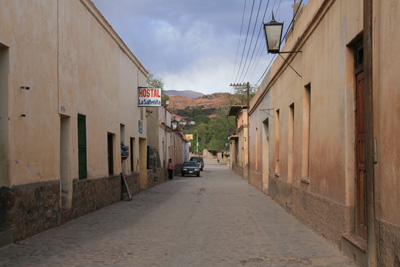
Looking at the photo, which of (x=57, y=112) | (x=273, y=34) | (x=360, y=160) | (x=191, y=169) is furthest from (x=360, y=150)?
Answer: (x=191, y=169)

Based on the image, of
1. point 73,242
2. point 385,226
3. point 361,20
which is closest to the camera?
point 385,226

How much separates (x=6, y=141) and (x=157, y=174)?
65.1ft

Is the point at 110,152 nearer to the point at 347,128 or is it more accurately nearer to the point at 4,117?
the point at 4,117

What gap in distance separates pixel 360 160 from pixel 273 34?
5052 mm

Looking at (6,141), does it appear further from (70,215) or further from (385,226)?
(385,226)

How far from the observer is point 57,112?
977cm

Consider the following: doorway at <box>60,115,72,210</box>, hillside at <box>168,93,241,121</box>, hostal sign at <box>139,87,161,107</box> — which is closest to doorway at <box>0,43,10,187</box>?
doorway at <box>60,115,72,210</box>

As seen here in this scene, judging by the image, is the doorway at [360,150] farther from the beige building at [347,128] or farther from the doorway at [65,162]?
the doorway at [65,162]

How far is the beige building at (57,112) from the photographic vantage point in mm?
7488

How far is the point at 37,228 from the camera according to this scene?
8477 millimetres

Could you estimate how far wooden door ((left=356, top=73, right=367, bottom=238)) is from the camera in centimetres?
666

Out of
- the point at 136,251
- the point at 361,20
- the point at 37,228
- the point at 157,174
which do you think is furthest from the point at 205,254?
the point at 157,174

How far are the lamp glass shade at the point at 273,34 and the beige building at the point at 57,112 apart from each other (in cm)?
514

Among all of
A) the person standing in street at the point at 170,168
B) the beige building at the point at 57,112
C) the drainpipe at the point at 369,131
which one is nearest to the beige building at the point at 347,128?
the drainpipe at the point at 369,131
